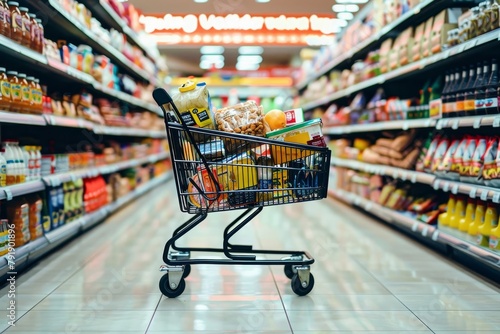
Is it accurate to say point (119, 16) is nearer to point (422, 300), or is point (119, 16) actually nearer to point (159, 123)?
point (159, 123)

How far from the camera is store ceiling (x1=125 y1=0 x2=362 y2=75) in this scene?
18.9 ft

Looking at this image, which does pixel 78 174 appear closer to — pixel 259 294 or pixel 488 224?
pixel 259 294

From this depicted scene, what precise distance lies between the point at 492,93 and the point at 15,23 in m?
2.63

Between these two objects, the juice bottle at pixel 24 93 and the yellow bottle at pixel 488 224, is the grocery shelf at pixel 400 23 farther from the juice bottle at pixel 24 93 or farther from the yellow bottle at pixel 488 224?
the juice bottle at pixel 24 93

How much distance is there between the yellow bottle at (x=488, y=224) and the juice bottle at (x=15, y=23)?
2.78 m

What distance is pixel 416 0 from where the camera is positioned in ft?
13.0

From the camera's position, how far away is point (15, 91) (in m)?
2.74

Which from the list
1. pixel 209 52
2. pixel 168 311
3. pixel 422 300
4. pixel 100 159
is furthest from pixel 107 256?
pixel 209 52

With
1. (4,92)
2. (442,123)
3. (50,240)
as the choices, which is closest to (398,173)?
(442,123)

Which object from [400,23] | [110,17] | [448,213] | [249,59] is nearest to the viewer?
→ [448,213]

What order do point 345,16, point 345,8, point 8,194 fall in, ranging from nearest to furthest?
point 8,194, point 345,8, point 345,16

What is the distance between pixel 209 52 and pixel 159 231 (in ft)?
28.3

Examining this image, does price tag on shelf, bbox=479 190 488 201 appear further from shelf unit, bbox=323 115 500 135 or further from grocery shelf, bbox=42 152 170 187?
grocery shelf, bbox=42 152 170 187

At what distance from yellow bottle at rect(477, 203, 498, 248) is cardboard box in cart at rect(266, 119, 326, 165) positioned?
117 cm
